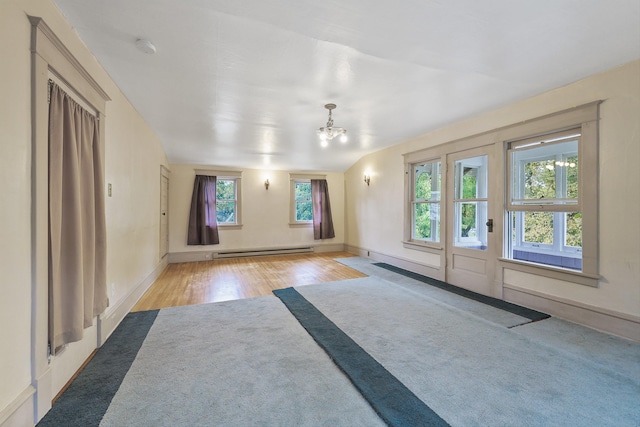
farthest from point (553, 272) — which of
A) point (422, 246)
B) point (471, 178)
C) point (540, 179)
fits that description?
point (422, 246)

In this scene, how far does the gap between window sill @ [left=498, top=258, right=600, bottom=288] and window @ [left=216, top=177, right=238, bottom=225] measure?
558 cm

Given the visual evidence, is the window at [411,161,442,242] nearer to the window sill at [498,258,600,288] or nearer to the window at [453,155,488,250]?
the window at [453,155,488,250]

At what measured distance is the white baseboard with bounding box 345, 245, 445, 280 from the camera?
4.58 meters

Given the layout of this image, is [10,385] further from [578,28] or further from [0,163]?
[578,28]

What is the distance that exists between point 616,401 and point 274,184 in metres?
6.48

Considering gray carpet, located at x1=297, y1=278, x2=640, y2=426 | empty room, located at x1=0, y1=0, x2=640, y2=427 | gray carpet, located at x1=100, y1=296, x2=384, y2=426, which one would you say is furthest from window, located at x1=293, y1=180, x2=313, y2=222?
gray carpet, located at x1=100, y1=296, x2=384, y2=426

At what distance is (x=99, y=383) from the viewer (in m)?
1.88

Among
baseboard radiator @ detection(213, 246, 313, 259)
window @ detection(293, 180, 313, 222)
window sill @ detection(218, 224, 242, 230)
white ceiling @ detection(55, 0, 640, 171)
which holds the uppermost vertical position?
white ceiling @ detection(55, 0, 640, 171)

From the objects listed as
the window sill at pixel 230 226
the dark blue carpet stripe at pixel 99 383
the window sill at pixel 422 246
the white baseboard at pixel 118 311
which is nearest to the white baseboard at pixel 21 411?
the dark blue carpet stripe at pixel 99 383

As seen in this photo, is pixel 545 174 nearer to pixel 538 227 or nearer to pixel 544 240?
pixel 538 227

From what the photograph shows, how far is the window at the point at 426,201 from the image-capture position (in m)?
4.66

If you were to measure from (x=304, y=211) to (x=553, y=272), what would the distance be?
541 cm

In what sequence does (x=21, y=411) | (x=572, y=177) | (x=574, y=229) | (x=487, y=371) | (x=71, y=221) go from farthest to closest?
1. (x=574, y=229)
2. (x=572, y=177)
3. (x=487, y=371)
4. (x=71, y=221)
5. (x=21, y=411)

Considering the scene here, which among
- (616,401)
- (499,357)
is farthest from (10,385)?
(616,401)
